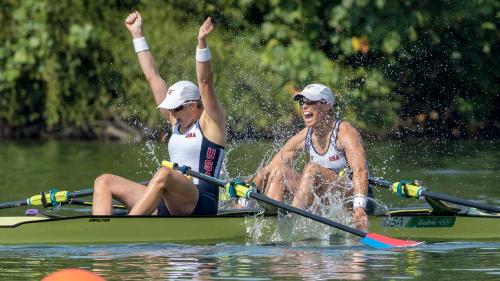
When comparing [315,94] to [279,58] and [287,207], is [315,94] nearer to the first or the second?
[287,207]

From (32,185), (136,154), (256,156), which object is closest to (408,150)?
(256,156)

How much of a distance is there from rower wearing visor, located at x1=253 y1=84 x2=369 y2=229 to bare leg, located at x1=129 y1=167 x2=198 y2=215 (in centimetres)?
108

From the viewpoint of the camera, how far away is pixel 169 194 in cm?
1285

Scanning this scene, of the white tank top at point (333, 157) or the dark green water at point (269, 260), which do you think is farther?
the white tank top at point (333, 157)

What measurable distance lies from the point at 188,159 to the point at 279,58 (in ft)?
45.9

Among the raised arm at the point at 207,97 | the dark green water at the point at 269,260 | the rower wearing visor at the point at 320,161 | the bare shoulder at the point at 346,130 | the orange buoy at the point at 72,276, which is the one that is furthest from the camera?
the bare shoulder at the point at 346,130

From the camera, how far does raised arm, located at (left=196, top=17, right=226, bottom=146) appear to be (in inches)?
505

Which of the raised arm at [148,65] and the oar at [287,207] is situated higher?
the raised arm at [148,65]

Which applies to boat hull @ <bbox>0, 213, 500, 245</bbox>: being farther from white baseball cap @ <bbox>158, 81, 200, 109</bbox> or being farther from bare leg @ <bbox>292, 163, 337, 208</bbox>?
white baseball cap @ <bbox>158, 81, 200, 109</bbox>

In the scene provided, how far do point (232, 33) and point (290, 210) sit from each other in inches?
601

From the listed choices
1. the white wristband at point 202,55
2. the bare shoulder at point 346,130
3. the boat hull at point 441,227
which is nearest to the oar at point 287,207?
the boat hull at point 441,227

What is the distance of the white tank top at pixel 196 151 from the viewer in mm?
13008

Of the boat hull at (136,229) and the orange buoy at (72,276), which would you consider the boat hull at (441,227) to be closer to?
the boat hull at (136,229)

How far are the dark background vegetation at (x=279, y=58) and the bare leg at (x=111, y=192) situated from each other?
1286 centimetres
